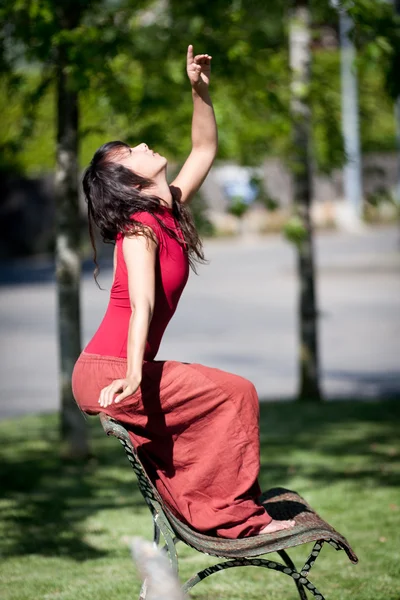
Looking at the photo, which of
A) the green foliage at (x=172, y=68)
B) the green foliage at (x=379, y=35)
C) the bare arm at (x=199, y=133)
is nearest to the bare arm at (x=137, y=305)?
the bare arm at (x=199, y=133)

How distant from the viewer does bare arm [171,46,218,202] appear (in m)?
3.64

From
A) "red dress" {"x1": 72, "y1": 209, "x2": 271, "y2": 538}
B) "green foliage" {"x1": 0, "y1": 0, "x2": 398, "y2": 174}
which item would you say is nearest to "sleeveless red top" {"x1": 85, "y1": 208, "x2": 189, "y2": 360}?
"red dress" {"x1": 72, "y1": 209, "x2": 271, "y2": 538}

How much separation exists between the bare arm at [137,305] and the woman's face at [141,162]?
253mm

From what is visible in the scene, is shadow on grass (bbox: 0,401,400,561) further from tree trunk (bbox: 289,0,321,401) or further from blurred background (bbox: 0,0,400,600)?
tree trunk (bbox: 289,0,321,401)

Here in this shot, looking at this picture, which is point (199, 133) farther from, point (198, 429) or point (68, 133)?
point (68, 133)

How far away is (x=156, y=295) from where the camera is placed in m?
3.30

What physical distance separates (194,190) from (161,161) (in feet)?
1.07

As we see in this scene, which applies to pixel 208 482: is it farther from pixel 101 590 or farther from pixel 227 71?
pixel 227 71

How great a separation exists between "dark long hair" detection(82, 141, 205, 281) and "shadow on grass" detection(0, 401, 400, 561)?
7.80ft

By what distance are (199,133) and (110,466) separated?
4.00m

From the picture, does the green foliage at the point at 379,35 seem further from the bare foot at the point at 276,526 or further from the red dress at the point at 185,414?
the bare foot at the point at 276,526

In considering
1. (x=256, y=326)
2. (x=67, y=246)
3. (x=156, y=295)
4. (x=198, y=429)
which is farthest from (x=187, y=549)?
(x=256, y=326)

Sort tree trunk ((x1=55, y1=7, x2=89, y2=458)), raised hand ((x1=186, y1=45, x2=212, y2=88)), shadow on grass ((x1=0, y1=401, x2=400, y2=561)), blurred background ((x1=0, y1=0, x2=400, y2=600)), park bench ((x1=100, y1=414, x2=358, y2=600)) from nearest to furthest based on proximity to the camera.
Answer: park bench ((x1=100, y1=414, x2=358, y2=600)) < raised hand ((x1=186, y1=45, x2=212, y2=88)) < shadow on grass ((x1=0, y1=401, x2=400, y2=561)) < blurred background ((x1=0, y1=0, x2=400, y2=600)) < tree trunk ((x1=55, y1=7, x2=89, y2=458))

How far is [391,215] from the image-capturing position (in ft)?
119
